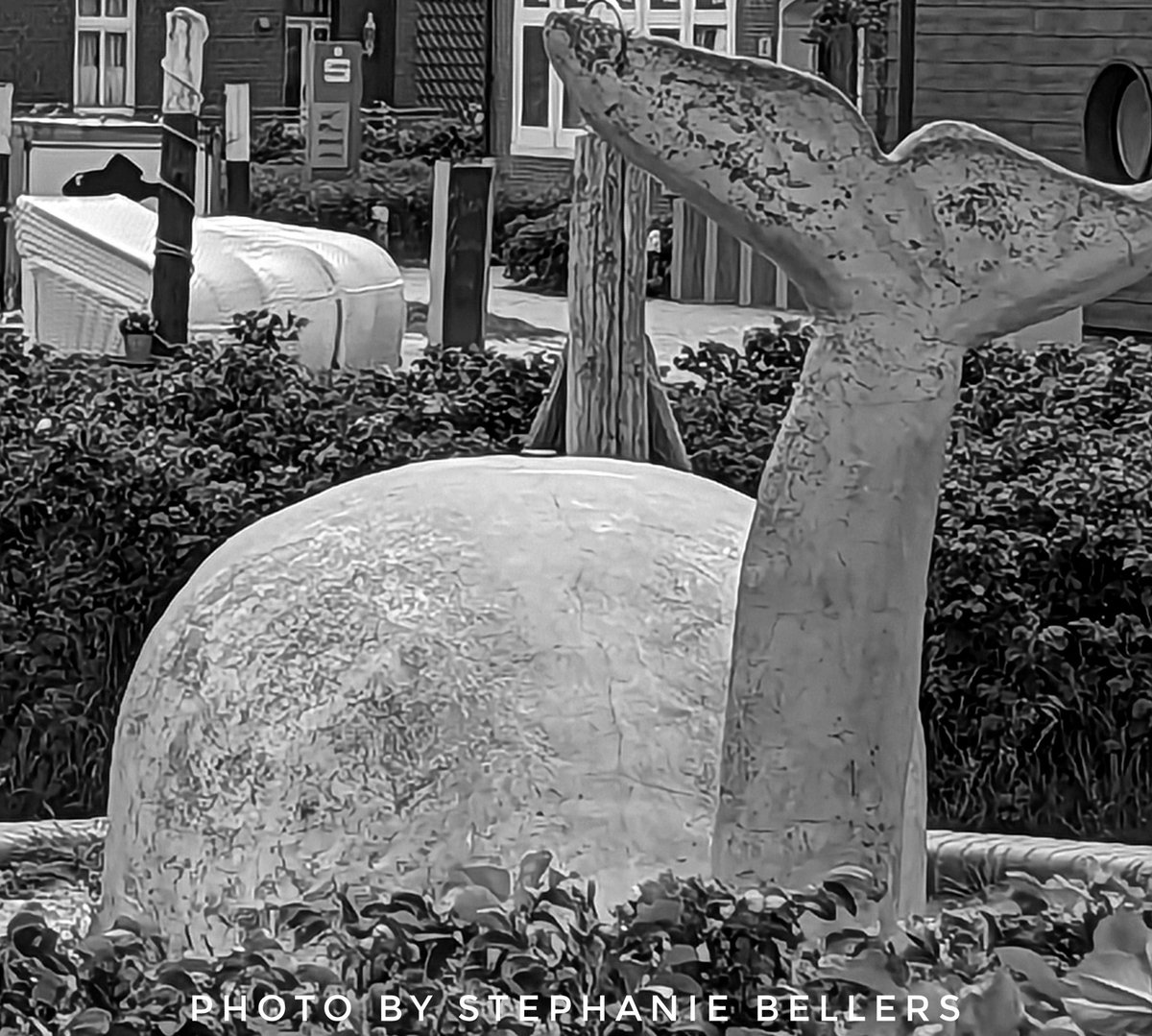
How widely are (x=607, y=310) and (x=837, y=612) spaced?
2356 millimetres

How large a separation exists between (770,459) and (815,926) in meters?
0.51

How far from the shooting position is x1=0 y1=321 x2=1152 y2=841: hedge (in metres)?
5.48

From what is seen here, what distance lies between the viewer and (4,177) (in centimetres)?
1271

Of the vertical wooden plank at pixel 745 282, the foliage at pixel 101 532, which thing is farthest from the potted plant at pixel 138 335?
the vertical wooden plank at pixel 745 282

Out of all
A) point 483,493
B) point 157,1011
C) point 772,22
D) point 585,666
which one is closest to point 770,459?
point 585,666

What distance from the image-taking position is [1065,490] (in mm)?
5645

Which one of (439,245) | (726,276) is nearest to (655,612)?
(439,245)

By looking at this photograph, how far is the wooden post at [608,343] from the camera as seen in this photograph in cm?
413

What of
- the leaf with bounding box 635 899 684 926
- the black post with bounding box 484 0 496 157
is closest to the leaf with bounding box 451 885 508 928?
the leaf with bounding box 635 899 684 926

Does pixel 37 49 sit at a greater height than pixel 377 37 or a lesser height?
lesser

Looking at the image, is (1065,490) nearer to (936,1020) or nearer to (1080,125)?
(936,1020)

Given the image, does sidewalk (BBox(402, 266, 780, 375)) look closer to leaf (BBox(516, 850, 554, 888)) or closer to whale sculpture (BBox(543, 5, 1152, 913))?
whale sculpture (BBox(543, 5, 1152, 913))

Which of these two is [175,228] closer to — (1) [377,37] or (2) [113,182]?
(2) [113,182]

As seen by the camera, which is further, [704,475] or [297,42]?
[297,42]
